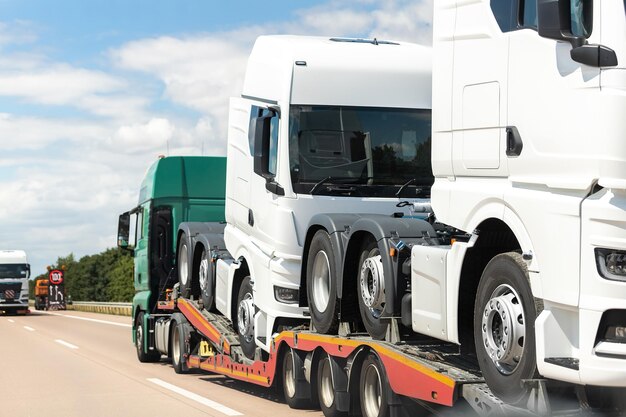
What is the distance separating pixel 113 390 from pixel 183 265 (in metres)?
3.05

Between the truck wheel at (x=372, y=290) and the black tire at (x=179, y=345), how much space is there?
663 centimetres

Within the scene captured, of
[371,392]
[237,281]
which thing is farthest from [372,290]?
[237,281]

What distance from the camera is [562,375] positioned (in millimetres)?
5496

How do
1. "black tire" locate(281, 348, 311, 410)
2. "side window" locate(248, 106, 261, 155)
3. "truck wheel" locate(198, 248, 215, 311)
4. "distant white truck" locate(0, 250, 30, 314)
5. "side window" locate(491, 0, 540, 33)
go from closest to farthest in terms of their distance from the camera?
"side window" locate(491, 0, 540, 33) < "black tire" locate(281, 348, 311, 410) < "side window" locate(248, 106, 261, 155) < "truck wheel" locate(198, 248, 215, 311) < "distant white truck" locate(0, 250, 30, 314)

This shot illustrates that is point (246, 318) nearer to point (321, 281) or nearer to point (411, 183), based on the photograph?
Result: point (321, 281)

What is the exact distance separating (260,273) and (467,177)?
175 inches

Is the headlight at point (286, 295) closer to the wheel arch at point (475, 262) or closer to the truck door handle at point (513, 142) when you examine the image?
the wheel arch at point (475, 262)

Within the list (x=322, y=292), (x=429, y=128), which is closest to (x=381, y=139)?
(x=429, y=128)

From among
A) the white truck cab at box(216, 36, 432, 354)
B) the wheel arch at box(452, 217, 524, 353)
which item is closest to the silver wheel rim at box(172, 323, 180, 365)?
the white truck cab at box(216, 36, 432, 354)

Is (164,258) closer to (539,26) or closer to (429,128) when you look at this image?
(429,128)

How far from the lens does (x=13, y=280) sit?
49.6m

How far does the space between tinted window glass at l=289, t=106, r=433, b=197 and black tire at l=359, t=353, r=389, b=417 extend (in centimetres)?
220

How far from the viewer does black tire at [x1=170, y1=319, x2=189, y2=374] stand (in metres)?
14.7

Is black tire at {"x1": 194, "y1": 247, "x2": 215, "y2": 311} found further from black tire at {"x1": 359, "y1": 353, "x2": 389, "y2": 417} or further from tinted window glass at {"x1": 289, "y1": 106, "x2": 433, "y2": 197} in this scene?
black tire at {"x1": 359, "y1": 353, "x2": 389, "y2": 417}
